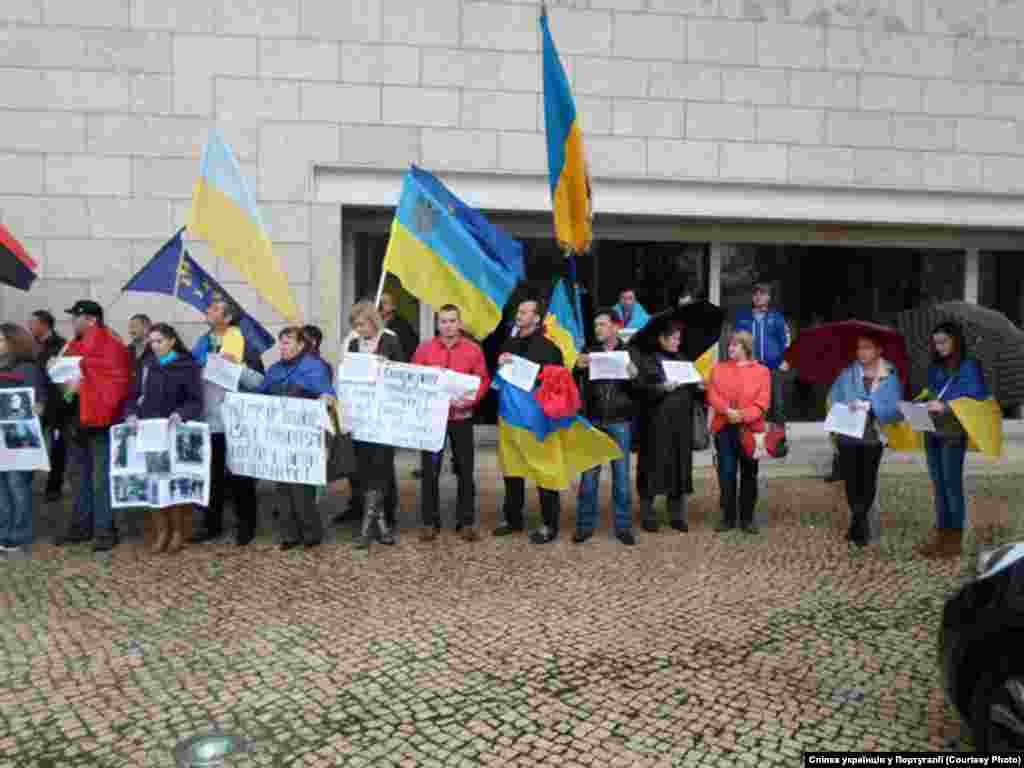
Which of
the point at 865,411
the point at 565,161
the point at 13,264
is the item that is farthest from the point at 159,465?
the point at 865,411

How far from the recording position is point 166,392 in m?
6.57

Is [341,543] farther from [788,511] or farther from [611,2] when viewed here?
[611,2]

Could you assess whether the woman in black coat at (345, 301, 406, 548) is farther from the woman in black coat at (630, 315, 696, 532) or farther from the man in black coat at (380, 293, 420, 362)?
the woman in black coat at (630, 315, 696, 532)

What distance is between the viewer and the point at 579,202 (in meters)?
7.02

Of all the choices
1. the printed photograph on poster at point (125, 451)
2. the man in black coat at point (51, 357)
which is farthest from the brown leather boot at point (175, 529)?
the man in black coat at point (51, 357)

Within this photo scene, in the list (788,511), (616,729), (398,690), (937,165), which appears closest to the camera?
(616,729)

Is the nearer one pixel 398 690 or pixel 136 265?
pixel 398 690

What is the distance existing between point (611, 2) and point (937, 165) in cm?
485

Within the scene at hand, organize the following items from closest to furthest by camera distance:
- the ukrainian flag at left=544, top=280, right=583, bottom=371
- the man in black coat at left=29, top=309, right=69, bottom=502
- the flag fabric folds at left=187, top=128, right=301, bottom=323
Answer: the flag fabric folds at left=187, top=128, right=301, bottom=323 → the ukrainian flag at left=544, top=280, right=583, bottom=371 → the man in black coat at left=29, top=309, right=69, bottom=502

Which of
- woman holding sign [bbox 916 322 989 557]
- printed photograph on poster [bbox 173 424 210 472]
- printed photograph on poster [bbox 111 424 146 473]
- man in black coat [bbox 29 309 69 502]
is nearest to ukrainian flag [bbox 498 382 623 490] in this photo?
printed photograph on poster [bbox 173 424 210 472]

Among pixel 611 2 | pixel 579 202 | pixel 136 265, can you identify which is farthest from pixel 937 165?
pixel 136 265

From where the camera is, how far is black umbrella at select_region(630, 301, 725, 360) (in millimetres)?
7203

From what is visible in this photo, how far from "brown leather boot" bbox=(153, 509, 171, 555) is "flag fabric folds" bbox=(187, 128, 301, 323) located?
5.96 ft

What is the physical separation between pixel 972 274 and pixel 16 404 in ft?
40.3
